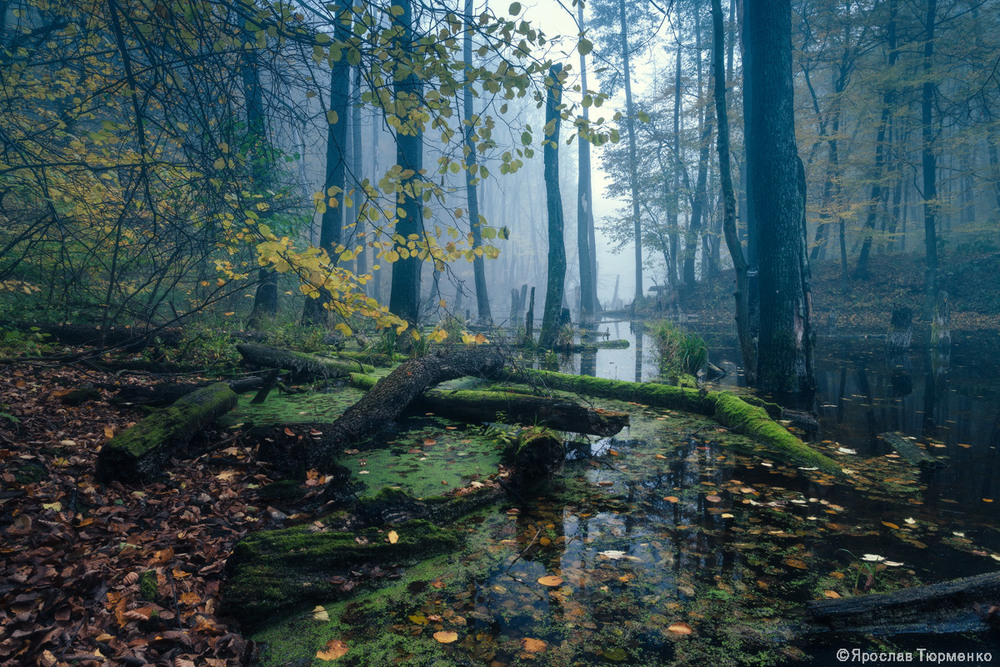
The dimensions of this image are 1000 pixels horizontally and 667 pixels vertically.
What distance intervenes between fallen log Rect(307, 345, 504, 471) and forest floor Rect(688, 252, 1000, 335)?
50.1 ft

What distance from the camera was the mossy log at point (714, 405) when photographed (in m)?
4.01

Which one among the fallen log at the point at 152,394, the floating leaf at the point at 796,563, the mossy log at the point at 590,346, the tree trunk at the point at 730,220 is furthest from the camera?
the mossy log at the point at 590,346

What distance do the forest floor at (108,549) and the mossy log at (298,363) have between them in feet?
6.84

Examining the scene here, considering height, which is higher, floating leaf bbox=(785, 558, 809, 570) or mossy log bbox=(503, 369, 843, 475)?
mossy log bbox=(503, 369, 843, 475)

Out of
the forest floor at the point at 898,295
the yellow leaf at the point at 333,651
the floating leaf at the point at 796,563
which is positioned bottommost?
the yellow leaf at the point at 333,651

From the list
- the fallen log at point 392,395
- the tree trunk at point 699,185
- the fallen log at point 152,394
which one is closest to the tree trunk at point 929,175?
the tree trunk at point 699,185

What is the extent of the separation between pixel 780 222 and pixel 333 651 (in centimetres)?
727

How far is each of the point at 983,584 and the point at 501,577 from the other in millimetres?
1989

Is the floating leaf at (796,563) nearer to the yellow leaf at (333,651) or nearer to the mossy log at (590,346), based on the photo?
the yellow leaf at (333,651)

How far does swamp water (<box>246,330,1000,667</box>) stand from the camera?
72.9 inches

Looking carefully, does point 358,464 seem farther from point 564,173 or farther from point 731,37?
point 564,173

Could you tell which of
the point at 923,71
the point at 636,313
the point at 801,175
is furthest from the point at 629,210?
the point at 801,175

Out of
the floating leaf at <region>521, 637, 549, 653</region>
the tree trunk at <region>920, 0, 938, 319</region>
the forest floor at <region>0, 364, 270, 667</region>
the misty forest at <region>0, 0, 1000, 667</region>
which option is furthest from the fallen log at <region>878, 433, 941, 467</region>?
the tree trunk at <region>920, 0, 938, 319</region>

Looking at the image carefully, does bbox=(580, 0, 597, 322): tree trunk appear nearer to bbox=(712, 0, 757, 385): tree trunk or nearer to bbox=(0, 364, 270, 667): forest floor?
bbox=(712, 0, 757, 385): tree trunk
